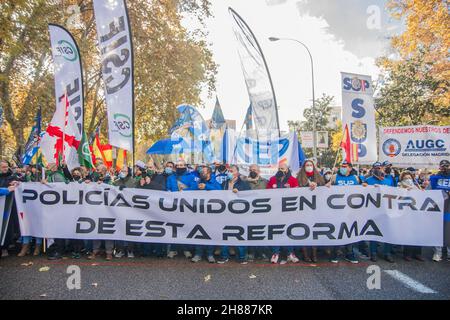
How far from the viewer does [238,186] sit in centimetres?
640

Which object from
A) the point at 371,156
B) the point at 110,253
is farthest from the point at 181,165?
the point at 371,156

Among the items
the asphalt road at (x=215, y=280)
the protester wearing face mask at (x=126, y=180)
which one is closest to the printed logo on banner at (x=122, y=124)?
the protester wearing face mask at (x=126, y=180)

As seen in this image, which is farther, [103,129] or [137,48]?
[103,129]

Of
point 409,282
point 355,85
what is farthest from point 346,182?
point 355,85

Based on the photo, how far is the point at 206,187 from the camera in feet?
21.5

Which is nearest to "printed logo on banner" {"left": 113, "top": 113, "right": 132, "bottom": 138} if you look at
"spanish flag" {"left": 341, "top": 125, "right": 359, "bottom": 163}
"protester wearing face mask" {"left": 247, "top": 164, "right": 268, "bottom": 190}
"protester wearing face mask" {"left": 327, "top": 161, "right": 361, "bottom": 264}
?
"protester wearing face mask" {"left": 247, "top": 164, "right": 268, "bottom": 190}

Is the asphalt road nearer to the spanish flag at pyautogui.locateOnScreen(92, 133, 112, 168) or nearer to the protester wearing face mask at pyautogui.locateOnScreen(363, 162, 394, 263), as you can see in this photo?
the protester wearing face mask at pyautogui.locateOnScreen(363, 162, 394, 263)

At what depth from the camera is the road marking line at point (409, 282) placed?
4.53 metres

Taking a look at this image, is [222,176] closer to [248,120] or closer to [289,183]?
[289,183]

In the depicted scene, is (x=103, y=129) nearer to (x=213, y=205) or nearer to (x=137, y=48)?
(x=137, y=48)

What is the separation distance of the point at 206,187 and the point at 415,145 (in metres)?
8.07

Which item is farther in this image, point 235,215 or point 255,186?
point 255,186

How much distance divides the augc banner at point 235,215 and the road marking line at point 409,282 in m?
0.79
